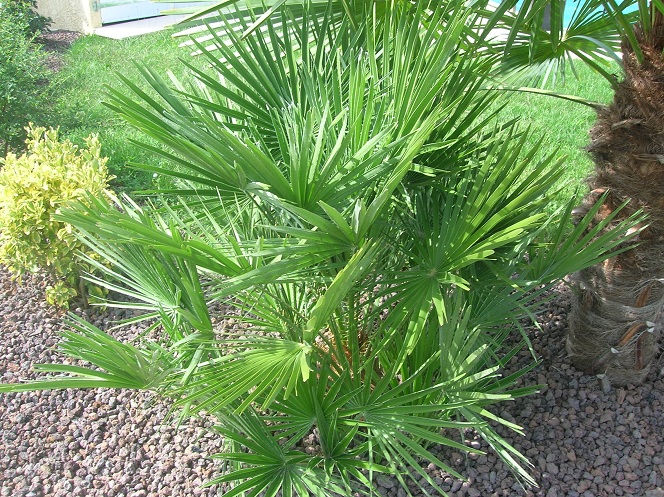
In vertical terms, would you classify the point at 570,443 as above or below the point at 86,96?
below

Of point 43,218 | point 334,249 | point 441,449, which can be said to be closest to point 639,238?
point 441,449

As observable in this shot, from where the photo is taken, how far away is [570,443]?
2.47 metres

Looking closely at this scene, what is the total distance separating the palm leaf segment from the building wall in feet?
25.6

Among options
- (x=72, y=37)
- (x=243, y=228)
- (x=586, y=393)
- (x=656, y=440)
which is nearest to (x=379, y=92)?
(x=243, y=228)

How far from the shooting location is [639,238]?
2307 mm

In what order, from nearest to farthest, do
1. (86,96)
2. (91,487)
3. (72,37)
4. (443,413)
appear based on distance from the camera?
(443,413) → (91,487) → (86,96) → (72,37)

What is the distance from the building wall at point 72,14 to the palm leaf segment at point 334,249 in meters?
7.81

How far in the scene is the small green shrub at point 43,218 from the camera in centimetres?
321

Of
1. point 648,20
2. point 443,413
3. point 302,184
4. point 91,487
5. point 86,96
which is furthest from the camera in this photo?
point 86,96

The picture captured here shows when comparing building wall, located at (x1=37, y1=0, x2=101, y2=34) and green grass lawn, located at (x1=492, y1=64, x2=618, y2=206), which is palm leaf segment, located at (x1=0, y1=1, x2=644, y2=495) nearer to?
green grass lawn, located at (x1=492, y1=64, x2=618, y2=206)

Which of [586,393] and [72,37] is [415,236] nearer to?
[586,393]

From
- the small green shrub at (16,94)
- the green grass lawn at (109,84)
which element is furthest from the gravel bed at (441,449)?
the small green shrub at (16,94)

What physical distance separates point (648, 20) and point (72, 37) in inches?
328

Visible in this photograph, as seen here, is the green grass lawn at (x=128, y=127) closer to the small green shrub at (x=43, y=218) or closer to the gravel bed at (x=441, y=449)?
the small green shrub at (x=43, y=218)
